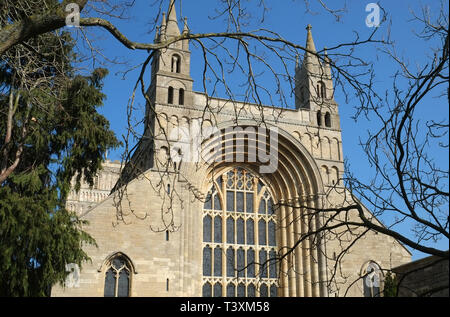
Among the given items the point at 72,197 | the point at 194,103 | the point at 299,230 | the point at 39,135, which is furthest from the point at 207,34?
the point at 72,197

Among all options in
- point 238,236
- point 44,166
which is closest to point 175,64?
point 238,236

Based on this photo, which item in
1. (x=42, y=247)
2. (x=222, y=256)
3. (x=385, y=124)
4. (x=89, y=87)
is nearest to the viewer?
(x=385, y=124)

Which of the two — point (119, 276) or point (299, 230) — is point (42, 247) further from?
point (299, 230)

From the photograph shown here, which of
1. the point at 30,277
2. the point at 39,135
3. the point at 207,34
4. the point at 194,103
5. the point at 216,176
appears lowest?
the point at 30,277

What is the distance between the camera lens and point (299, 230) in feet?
62.7

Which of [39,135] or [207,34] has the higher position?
[39,135]

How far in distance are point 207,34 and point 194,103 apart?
1350cm

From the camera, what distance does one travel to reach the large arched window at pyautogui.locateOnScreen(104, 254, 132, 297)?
15195 millimetres

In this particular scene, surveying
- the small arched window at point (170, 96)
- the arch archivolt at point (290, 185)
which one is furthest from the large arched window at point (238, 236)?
the small arched window at point (170, 96)

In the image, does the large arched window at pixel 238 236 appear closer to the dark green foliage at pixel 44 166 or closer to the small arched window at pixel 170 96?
the small arched window at pixel 170 96

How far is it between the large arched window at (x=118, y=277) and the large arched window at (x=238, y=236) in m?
3.38

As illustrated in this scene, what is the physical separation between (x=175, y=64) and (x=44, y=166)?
→ 7.99 metres

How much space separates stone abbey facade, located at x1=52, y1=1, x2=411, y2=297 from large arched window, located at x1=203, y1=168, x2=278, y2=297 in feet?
0.13

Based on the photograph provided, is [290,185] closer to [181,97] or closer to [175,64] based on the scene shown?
[181,97]
